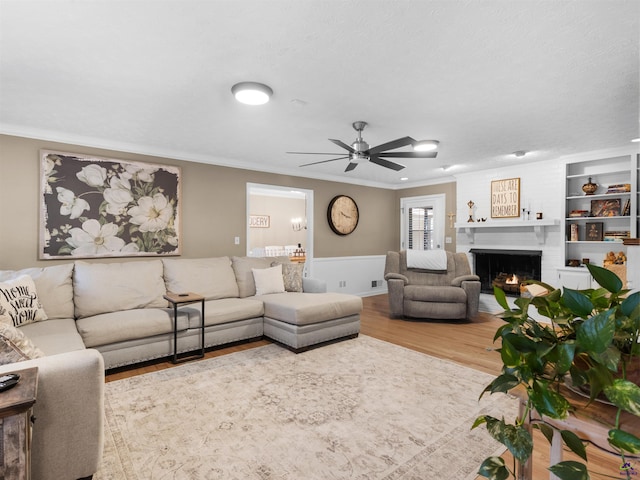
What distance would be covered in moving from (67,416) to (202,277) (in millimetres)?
2642

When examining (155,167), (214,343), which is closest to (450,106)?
(214,343)

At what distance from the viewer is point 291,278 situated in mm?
4727

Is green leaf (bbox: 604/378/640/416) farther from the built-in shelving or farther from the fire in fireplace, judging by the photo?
the fire in fireplace

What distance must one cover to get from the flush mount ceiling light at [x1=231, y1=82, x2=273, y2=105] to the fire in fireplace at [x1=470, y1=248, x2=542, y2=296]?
4.32 metres

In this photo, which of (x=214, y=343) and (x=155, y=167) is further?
(x=155, y=167)

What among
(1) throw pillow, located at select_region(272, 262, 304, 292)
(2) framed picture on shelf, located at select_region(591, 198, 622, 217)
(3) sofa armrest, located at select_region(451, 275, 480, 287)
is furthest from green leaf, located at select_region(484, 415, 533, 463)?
(2) framed picture on shelf, located at select_region(591, 198, 622, 217)

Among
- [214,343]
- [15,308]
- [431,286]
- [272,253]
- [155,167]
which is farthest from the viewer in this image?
[272,253]

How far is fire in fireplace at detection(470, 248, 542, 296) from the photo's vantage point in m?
5.51

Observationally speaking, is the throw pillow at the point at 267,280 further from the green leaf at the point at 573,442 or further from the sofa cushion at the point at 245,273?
the green leaf at the point at 573,442

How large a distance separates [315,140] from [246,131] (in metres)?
0.81

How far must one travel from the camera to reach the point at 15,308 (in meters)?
2.81

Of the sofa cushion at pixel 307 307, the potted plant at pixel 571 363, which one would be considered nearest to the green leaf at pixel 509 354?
the potted plant at pixel 571 363

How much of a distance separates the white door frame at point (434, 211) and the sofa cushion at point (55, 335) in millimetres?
5836

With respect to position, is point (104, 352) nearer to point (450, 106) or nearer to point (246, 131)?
point (246, 131)
